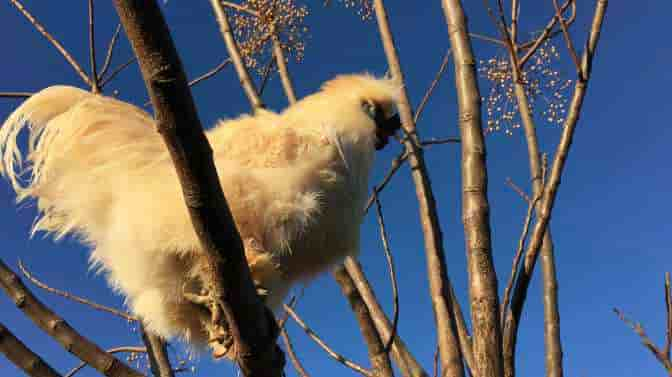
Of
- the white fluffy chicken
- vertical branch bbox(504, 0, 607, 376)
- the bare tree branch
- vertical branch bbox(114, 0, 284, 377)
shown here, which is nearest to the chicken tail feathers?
the white fluffy chicken

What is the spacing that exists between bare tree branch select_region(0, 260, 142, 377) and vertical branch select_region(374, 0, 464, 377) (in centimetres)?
114

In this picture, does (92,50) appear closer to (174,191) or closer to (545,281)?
(174,191)

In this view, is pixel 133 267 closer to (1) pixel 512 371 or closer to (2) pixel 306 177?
(2) pixel 306 177

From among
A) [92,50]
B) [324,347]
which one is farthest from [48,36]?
[324,347]

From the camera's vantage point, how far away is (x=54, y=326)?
1882 mm

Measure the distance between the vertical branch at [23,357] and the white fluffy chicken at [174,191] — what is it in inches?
16.8

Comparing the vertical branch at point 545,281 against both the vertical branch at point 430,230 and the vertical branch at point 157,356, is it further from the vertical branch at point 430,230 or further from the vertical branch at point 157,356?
the vertical branch at point 157,356

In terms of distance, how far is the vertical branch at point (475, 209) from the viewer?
6.64ft

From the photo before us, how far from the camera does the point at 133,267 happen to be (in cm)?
205

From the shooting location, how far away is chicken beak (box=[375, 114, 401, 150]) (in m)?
2.73

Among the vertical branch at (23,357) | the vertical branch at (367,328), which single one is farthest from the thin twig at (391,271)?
the vertical branch at (23,357)

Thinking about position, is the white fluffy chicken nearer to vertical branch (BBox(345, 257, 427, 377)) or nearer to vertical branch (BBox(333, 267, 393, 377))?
vertical branch (BBox(333, 267, 393, 377))

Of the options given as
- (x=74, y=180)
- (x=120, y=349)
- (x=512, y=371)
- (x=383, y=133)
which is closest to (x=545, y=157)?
(x=383, y=133)

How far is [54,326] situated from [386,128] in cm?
160
